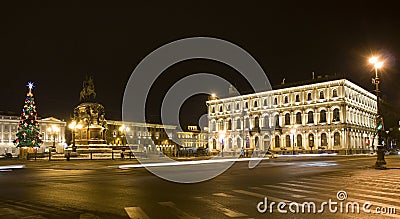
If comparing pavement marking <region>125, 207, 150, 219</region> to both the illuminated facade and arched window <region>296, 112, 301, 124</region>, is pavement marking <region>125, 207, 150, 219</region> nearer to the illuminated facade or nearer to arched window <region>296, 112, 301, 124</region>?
arched window <region>296, 112, 301, 124</region>

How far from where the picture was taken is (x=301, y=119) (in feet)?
270

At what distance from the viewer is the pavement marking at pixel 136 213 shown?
336 inches

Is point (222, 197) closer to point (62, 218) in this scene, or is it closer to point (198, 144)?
point (62, 218)

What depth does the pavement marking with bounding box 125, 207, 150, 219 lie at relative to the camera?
8.52 m

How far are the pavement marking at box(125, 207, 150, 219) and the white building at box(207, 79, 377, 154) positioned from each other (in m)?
63.9

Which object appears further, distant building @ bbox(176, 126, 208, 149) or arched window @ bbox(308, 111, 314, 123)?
distant building @ bbox(176, 126, 208, 149)

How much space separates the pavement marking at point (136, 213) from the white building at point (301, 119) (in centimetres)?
6391

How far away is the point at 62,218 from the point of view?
8438 mm

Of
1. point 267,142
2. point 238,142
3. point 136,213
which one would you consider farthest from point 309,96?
point 136,213

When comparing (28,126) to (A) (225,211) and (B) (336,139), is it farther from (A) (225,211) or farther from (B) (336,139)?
(A) (225,211)

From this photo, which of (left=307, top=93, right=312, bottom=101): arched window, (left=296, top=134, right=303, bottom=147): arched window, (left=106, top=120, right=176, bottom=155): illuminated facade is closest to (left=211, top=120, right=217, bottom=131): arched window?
(left=106, top=120, right=176, bottom=155): illuminated facade

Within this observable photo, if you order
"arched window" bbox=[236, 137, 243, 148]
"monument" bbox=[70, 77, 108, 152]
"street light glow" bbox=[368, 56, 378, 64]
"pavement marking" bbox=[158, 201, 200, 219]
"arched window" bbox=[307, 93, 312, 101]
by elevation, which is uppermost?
"arched window" bbox=[307, 93, 312, 101]

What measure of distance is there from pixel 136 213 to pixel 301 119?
7664 cm

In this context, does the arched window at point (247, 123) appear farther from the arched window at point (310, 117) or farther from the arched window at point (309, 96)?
the arched window at point (309, 96)
